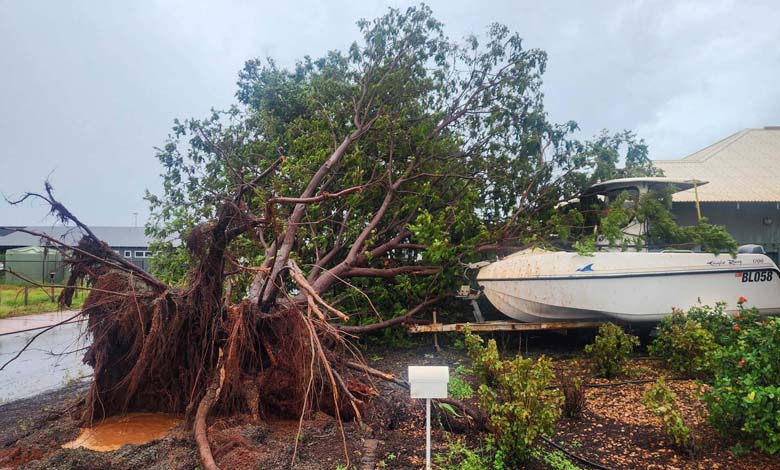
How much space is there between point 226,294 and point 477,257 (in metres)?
4.07

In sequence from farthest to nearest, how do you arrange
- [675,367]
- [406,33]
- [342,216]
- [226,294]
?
[406,33]
[342,216]
[675,367]
[226,294]

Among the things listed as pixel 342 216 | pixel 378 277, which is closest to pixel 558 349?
pixel 378 277

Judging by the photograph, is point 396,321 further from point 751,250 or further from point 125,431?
point 751,250

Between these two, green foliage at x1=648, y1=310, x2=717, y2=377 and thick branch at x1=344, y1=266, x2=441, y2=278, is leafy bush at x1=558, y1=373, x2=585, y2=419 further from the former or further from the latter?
thick branch at x1=344, y1=266, x2=441, y2=278

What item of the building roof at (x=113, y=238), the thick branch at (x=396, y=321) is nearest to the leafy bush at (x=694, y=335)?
the thick branch at (x=396, y=321)

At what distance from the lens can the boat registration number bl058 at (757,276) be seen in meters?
7.03

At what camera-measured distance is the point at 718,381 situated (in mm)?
3775

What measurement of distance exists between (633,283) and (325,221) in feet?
14.7

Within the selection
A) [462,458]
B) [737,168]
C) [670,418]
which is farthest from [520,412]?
[737,168]

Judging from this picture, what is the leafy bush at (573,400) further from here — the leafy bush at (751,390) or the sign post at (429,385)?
the sign post at (429,385)

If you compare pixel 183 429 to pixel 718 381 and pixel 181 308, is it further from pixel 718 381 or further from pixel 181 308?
pixel 718 381

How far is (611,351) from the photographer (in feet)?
18.6

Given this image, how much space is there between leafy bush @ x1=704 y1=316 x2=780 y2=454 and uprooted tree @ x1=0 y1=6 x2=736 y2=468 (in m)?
2.88

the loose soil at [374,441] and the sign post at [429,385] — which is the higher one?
the sign post at [429,385]
